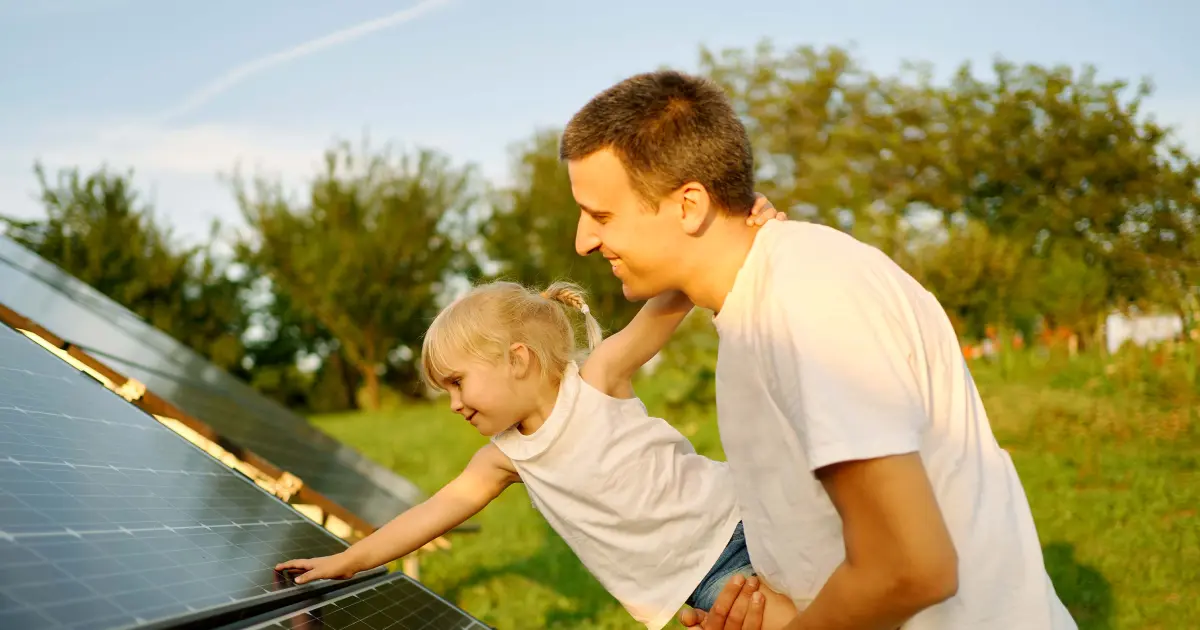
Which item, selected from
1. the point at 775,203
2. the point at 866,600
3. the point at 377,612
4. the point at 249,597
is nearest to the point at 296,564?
the point at 377,612

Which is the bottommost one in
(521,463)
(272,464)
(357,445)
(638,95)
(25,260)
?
(357,445)

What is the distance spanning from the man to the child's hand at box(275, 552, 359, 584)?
1.08m

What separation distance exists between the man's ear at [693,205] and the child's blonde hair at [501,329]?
143 cm

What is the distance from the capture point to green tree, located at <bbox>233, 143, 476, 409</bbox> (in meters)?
35.9

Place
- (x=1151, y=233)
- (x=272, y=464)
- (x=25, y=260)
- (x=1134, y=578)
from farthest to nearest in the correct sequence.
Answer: (x=1151, y=233), (x=25, y=260), (x=1134, y=578), (x=272, y=464)

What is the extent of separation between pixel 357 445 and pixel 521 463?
16563mm

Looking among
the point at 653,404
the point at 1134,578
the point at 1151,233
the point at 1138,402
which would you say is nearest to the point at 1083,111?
the point at 1151,233

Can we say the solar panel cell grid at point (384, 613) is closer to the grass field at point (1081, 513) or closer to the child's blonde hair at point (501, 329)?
the child's blonde hair at point (501, 329)

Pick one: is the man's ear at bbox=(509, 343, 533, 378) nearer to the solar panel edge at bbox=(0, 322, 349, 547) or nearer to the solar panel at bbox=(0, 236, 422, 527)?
the solar panel edge at bbox=(0, 322, 349, 547)

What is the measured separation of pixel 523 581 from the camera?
8.43 metres

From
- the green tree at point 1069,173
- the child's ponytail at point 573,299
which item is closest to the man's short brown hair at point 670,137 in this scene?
the child's ponytail at point 573,299

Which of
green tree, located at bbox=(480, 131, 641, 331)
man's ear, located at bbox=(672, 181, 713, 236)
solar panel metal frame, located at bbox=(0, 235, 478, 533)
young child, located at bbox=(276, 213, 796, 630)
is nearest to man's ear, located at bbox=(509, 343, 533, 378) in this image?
young child, located at bbox=(276, 213, 796, 630)

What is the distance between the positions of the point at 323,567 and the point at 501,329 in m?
0.97

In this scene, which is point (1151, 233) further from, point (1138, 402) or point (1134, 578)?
point (1134, 578)
